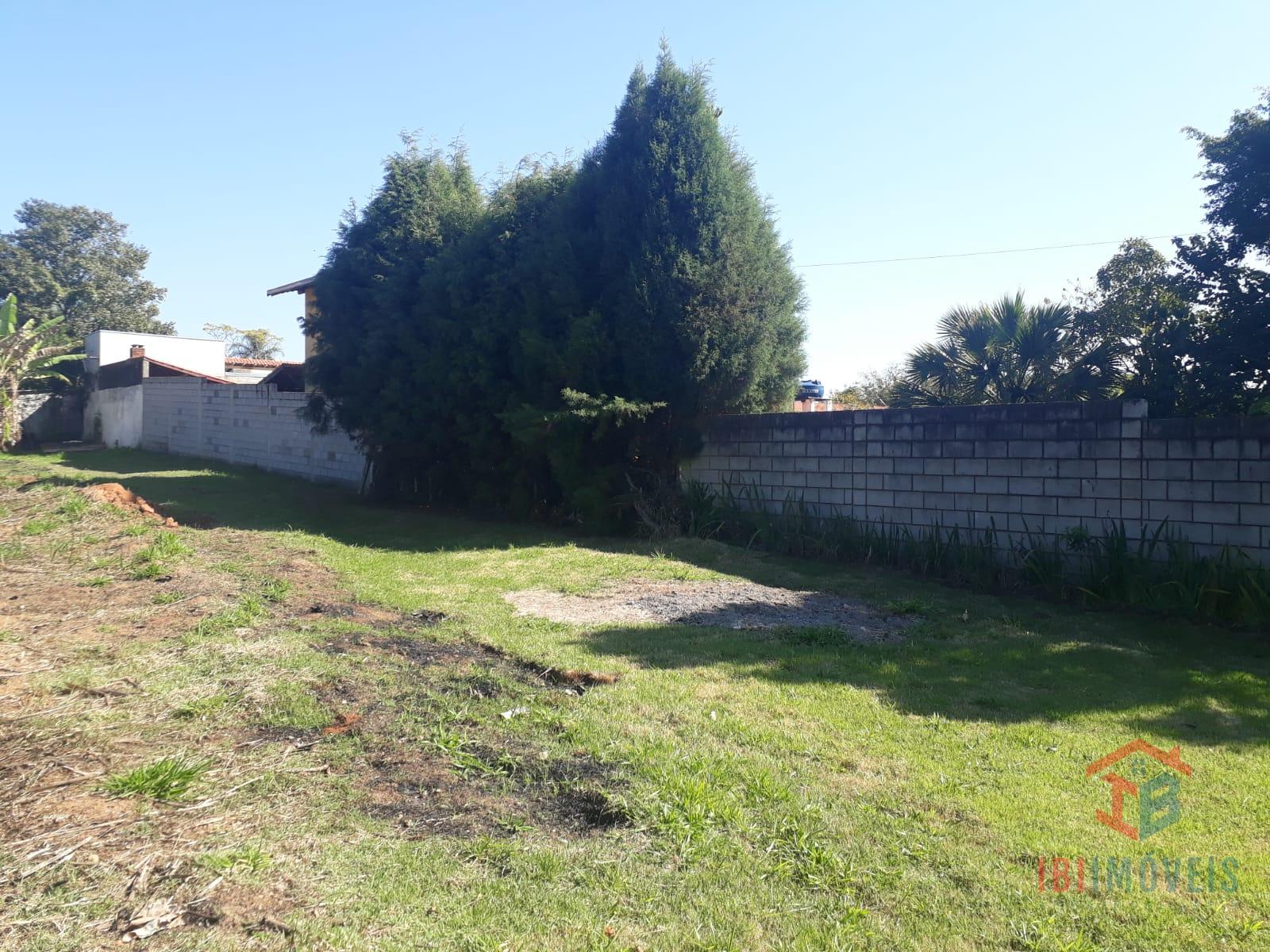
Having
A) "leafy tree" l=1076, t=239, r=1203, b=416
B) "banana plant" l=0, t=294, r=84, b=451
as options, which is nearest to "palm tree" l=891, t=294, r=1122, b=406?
"leafy tree" l=1076, t=239, r=1203, b=416

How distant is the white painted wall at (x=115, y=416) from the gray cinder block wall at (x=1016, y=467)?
70.0 ft

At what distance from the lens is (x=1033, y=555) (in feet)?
28.7

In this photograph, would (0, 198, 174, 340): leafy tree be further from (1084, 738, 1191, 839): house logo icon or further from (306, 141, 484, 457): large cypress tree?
(1084, 738, 1191, 839): house logo icon

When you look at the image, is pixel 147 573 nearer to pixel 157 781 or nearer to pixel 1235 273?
pixel 157 781

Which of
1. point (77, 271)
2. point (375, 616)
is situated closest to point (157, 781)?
point (375, 616)

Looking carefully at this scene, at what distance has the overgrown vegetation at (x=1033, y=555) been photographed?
24.4 ft

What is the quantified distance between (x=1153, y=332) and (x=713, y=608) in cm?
763

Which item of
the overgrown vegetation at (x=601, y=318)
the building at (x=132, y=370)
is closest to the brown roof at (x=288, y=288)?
the building at (x=132, y=370)

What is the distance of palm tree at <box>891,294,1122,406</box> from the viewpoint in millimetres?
13359

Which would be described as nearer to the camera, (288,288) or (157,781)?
(157,781)

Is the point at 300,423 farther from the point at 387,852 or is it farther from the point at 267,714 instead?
the point at 387,852

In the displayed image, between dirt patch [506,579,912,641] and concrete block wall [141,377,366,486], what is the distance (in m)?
10.2

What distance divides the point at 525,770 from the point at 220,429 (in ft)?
70.5

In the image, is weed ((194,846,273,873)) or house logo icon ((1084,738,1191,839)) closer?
weed ((194,846,273,873))
